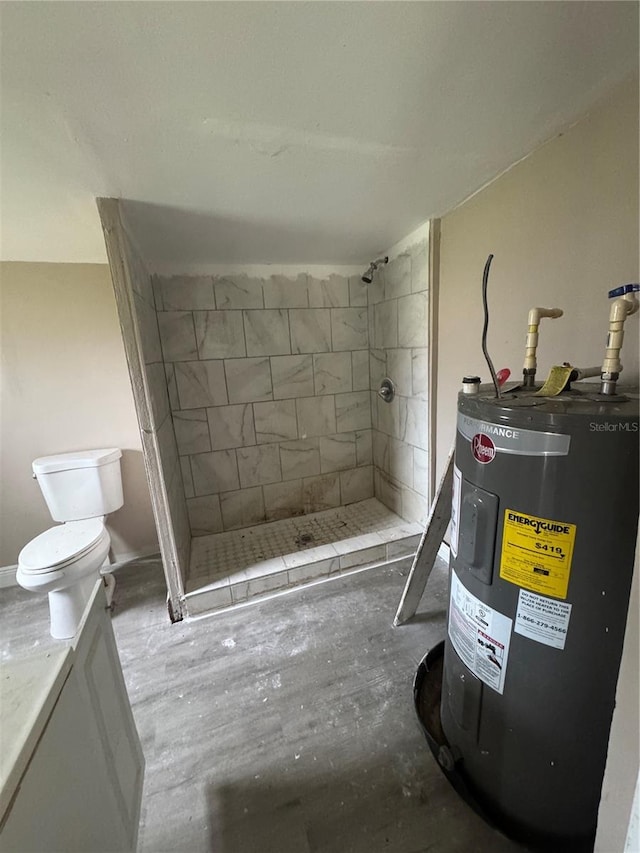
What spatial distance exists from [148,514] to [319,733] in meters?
1.66

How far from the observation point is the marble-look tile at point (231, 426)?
7.55 ft

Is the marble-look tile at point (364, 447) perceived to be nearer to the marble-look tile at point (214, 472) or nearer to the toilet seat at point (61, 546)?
the marble-look tile at point (214, 472)

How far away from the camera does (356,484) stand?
8.97 ft

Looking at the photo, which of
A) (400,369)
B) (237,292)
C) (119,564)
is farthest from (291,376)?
(119,564)

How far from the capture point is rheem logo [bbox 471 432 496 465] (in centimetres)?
77

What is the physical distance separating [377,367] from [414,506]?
1.04 m

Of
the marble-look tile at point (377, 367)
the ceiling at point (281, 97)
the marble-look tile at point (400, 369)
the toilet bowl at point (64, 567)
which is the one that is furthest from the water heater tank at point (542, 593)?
the toilet bowl at point (64, 567)


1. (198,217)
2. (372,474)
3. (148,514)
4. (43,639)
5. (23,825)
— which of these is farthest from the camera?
(372,474)

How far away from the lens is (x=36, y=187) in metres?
1.18

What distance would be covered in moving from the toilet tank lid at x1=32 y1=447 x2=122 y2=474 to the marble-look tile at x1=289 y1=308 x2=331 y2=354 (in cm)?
136

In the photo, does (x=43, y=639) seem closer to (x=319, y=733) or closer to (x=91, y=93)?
(x=319, y=733)

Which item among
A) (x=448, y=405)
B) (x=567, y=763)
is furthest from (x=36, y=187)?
(x=567, y=763)

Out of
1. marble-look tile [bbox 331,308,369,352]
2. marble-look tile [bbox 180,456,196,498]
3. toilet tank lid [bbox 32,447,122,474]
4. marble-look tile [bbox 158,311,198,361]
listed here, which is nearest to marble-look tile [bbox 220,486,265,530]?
marble-look tile [bbox 180,456,196,498]

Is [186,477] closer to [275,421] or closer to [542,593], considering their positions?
[275,421]
